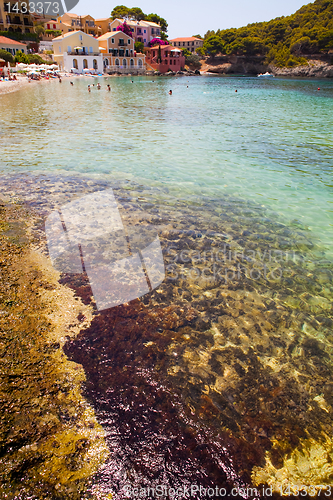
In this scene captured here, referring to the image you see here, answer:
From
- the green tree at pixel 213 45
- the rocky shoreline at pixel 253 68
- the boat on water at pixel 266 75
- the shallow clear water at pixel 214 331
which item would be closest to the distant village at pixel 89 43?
the green tree at pixel 213 45

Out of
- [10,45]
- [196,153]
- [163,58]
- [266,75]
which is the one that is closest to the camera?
[196,153]

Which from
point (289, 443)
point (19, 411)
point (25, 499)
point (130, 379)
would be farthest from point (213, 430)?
point (19, 411)

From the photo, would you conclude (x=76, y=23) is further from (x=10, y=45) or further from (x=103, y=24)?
(x=10, y=45)

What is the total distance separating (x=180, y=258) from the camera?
19.2 feet

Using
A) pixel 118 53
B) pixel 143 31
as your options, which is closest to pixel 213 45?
pixel 143 31

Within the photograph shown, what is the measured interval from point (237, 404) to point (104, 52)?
102 m

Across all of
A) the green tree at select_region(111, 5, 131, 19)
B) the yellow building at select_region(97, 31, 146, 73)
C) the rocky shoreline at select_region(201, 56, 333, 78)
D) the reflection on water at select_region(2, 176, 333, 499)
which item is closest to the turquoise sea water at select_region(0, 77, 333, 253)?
the reflection on water at select_region(2, 176, 333, 499)

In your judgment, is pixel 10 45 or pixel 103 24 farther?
pixel 103 24

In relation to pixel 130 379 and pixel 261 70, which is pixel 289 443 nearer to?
pixel 130 379

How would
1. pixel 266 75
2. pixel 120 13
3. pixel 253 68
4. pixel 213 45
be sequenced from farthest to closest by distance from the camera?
pixel 253 68 → pixel 213 45 → pixel 120 13 → pixel 266 75

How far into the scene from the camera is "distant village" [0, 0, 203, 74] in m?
74.4

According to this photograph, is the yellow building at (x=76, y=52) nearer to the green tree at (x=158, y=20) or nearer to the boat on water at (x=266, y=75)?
the green tree at (x=158, y=20)

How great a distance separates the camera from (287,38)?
107 meters

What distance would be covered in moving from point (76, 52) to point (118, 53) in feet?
53.7
